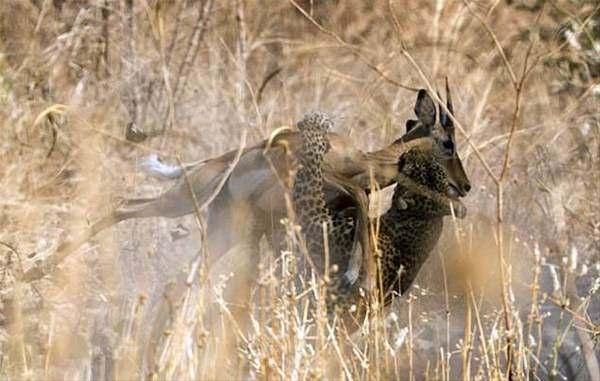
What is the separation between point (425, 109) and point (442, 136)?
0.48 ft

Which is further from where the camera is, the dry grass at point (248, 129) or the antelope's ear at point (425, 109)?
the dry grass at point (248, 129)

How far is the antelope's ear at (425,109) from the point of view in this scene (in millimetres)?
6691

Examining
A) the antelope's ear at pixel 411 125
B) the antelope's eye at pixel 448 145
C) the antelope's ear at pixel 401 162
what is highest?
the antelope's ear at pixel 411 125

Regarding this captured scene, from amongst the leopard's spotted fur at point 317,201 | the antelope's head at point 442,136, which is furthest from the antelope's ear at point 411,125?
the leopard's spotted fur at point 317,201

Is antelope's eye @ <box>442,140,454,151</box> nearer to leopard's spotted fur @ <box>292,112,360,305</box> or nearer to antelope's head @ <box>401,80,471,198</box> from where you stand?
antelope's head @ <box>401,80,471,198</box>

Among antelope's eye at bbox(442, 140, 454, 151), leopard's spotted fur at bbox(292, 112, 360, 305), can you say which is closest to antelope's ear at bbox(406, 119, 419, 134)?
antelope's eye at bbox(442, 140, 454, 151)

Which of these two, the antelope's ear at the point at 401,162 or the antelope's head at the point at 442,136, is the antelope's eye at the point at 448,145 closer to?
the antelope's head at the point at 442,136

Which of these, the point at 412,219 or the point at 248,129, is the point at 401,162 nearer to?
the point at 412,219

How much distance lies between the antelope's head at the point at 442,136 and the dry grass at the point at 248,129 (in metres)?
0.14

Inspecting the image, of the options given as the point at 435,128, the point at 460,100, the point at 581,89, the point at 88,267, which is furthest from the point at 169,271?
the point at 581,89

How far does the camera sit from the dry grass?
7.04 meters

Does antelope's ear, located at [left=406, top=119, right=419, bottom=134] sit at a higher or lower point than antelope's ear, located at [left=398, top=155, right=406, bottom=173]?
higher

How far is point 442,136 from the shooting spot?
22.0 ft

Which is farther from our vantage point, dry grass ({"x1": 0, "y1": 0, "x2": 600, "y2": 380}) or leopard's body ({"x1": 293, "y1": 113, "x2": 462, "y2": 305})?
dry grass ({"x1": 0, "y1": 0, "x2": 600, "y2": 380})
